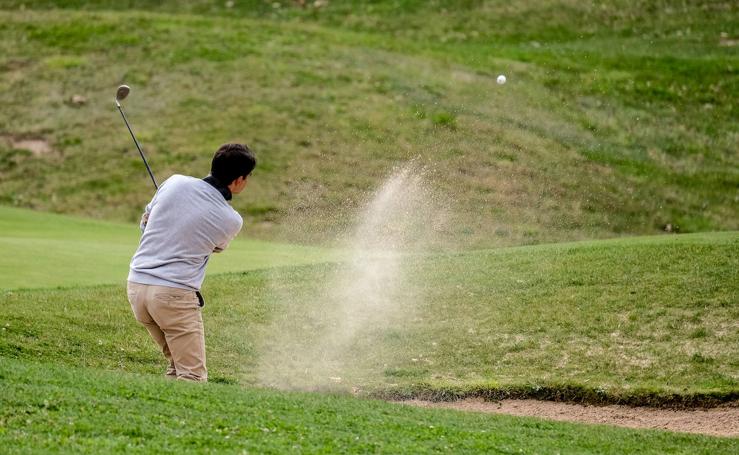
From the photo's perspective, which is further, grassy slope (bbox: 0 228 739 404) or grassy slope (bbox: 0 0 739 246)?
grassy slope (bbox: 0 0 739 246)

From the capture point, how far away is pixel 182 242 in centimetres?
859

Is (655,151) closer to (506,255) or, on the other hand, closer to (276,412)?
(506,255)

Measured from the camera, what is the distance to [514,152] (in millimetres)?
29609

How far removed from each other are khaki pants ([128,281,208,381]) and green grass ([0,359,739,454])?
344 millimetres

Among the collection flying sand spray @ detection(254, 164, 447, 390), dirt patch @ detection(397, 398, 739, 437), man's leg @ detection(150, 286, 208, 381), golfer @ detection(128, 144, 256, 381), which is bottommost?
dirt patch @ detection(397, 398, 739, 437)

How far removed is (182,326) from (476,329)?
543 cm

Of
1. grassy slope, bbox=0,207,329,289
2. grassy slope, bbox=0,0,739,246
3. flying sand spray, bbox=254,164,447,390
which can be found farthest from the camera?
grassy slope, bbox=0,0,739,246

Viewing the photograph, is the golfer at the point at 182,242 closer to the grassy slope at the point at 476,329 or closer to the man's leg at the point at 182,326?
the man's leg at the point at 182,326

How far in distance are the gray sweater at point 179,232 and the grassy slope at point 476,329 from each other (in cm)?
295

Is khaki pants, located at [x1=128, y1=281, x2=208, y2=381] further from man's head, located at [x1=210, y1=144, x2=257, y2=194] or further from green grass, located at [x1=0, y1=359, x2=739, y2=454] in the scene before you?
man's head, located at [x1=210, y1=144, x2=257, y2=194]

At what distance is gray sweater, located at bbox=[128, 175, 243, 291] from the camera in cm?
858

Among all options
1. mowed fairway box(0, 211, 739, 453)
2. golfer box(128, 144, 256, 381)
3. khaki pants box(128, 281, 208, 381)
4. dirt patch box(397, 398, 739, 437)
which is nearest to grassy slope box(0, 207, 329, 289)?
mowed fairway box(0, 211, 739, 453)

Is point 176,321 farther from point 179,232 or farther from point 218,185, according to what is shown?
point 218,185

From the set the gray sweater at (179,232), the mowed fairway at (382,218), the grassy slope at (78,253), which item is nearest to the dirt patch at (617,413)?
the mowed fairway at (382,218)
